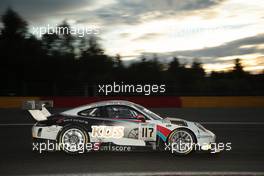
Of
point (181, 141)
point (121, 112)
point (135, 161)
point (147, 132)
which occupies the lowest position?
point (135, 161)

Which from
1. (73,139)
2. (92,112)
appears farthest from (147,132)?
(73,139)

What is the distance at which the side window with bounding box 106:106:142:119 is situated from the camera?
7.25 m

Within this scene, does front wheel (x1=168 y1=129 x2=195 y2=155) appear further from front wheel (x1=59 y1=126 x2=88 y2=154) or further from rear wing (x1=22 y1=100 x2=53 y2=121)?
rear wing (x1=22 y1=100 x2=53 y2=121)

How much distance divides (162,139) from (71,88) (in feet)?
36.4

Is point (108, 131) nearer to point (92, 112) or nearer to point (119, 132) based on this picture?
point (119, 132)

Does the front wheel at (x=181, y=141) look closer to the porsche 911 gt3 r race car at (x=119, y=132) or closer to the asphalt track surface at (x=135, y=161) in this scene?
the porsche 911 gt3 r race car at (x=119, y=132)

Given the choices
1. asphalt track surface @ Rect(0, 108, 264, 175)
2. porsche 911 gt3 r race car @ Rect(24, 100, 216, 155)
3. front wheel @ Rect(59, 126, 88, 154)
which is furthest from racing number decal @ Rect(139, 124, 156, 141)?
front wheel @ Rect(59, 126, 88, 154)

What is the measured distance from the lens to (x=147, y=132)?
7133mm

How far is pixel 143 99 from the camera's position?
15.9 metres

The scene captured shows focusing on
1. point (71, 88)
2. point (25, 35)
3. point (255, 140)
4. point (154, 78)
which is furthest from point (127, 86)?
point (255, 140)

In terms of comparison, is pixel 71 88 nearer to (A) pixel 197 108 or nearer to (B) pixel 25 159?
(A) pixel 197 108

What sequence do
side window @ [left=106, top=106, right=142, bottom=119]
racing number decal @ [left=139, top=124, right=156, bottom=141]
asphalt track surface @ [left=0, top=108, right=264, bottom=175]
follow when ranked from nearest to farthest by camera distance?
asphalt track surface @ [left=0, top=108, right=264, bottom=175] < racing number decal @ [left=139, top=124, right=156, bottom=141] < side window @ [left=106, top=106, right=142, bottom=119]

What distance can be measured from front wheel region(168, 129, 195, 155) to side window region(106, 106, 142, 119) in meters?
0.85

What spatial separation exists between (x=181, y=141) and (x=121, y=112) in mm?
1305
